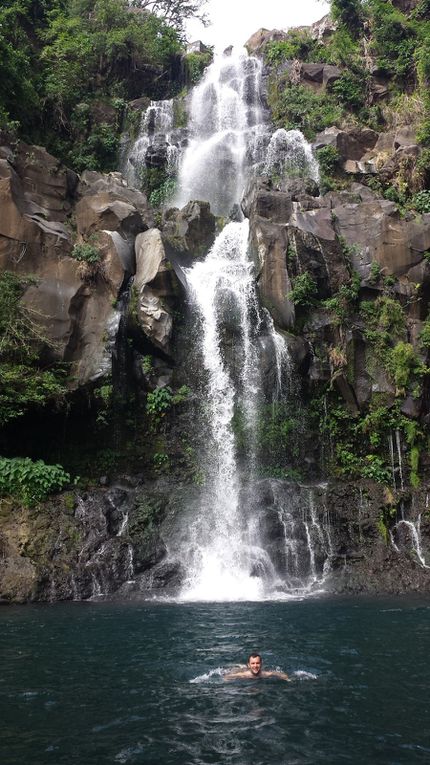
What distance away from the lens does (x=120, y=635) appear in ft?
32.1

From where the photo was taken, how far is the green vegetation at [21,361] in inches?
620

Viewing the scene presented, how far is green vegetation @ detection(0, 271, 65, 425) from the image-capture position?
15757 millimetres

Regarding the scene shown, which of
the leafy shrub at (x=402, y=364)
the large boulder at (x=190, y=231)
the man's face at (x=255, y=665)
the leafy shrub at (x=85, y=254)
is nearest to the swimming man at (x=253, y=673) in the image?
→ the man's face at (x=255, y=665)

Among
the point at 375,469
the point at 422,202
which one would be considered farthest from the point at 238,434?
the point at 422,202

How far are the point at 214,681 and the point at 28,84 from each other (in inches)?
916

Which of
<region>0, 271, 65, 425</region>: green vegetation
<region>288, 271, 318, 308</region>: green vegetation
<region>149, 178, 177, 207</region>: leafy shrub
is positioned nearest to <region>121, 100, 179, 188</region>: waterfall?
<region>149, 178, 177, 207</region>: leafy shrub

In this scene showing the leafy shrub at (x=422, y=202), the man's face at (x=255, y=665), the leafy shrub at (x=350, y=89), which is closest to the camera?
the man's face at (x=255, y=665)

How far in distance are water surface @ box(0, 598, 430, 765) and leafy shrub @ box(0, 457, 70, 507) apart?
4001 mm

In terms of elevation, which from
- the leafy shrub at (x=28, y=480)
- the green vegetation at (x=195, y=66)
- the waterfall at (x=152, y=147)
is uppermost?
the green vegetation at (x=195, y=66)

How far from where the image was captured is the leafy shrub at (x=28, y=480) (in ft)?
49.3

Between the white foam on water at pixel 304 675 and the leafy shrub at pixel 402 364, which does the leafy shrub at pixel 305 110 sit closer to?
the leafy shrub at pixel 402 364

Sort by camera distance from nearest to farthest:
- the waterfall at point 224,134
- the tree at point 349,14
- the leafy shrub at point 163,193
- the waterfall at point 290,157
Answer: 1. the waterfall at point 290,157
2. the leafy shrub at point 163,193
3. the waterfall at point 224,134
4. the tree at point 349,14

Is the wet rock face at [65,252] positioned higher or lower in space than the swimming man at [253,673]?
higher

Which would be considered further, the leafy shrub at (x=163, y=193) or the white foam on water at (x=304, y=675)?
the leafy shrub at (x=163, y=193)
